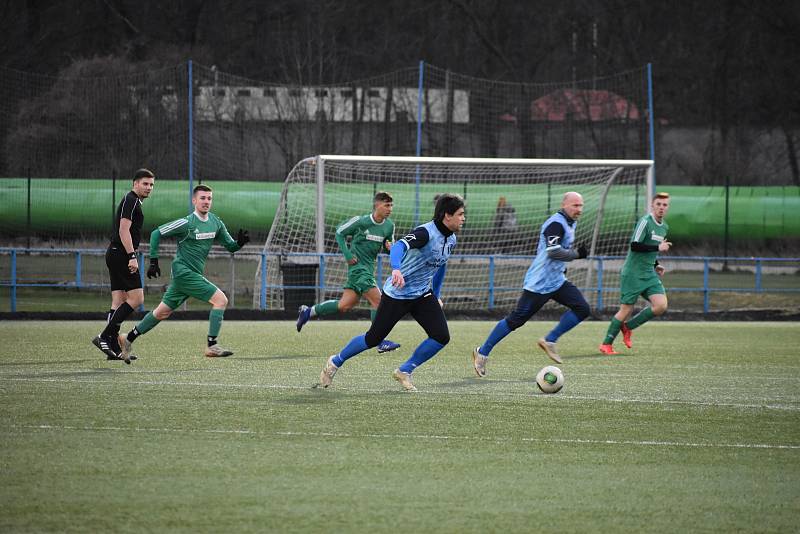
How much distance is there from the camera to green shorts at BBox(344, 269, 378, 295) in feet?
44.4

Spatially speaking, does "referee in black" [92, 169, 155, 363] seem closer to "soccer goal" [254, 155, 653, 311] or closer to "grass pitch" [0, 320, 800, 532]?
"grass pitch" [0, 320, 800, 532]

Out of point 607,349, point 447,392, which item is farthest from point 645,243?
point 447,392

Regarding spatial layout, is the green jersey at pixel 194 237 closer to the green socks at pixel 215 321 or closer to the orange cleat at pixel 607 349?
the green socks at pixel 215 321

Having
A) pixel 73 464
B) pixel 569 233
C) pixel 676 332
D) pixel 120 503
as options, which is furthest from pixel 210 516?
pixel 676 332

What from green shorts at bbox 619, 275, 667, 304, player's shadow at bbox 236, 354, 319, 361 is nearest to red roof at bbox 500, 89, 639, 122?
green shorts at bbox 619, 275, 667, 304

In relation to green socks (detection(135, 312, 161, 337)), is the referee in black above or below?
above

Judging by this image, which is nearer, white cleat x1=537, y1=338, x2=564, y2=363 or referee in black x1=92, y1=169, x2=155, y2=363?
referee in black x1=92, y1=169, x2=155, y2=363

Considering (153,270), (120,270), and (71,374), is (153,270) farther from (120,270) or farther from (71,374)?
(71,374)

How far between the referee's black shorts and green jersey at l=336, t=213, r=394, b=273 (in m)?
2.96

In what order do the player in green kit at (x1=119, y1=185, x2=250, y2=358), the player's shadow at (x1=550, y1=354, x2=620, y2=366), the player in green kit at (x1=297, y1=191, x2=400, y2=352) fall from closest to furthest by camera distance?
the player in green kit at (x1=119, y1=185, x2=250, y2=358) < the player's shadow at (x1=550, y1=354, x2=620, y2=366) < the player in green kit at (x1=297, y1=191, x2=400, y2=352)

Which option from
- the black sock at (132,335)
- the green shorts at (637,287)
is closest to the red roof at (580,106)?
the green shorts at (637,287)

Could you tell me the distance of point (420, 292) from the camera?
9.00 metres

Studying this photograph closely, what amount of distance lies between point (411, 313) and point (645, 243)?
5026mm

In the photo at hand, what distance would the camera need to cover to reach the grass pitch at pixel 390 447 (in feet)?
17.2
